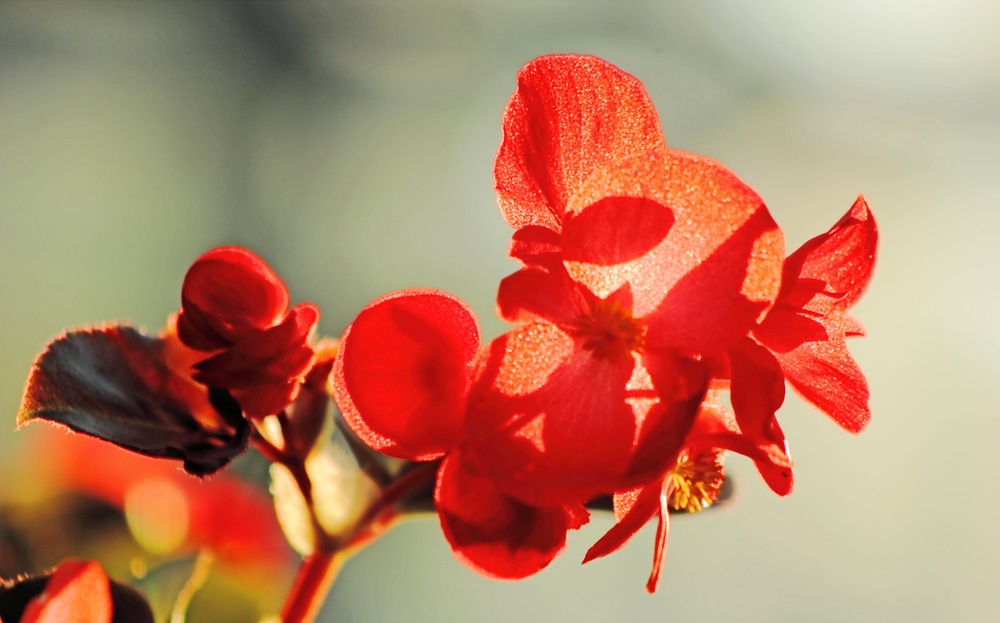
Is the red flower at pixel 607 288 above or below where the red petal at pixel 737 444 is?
above

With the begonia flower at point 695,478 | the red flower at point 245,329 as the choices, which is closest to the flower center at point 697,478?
the begonia flower at point 695,478

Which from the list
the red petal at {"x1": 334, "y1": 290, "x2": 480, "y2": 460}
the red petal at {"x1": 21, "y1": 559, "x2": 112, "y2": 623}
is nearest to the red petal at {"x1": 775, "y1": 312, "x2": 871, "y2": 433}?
the red petal at {"x1": 334, "y1": 290, "x2": 480, "y2": 460}

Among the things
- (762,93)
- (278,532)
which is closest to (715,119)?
(762,93)

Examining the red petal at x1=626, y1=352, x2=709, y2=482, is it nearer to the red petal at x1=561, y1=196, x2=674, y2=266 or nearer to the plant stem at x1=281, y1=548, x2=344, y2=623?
the red petal at x1=561, y1=196, x2=674, y2=266

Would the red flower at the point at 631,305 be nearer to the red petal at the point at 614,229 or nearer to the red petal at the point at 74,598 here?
the red petal at the point at 614,229

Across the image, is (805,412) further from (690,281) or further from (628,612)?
(690,281)

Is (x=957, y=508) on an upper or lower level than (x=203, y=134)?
lower
